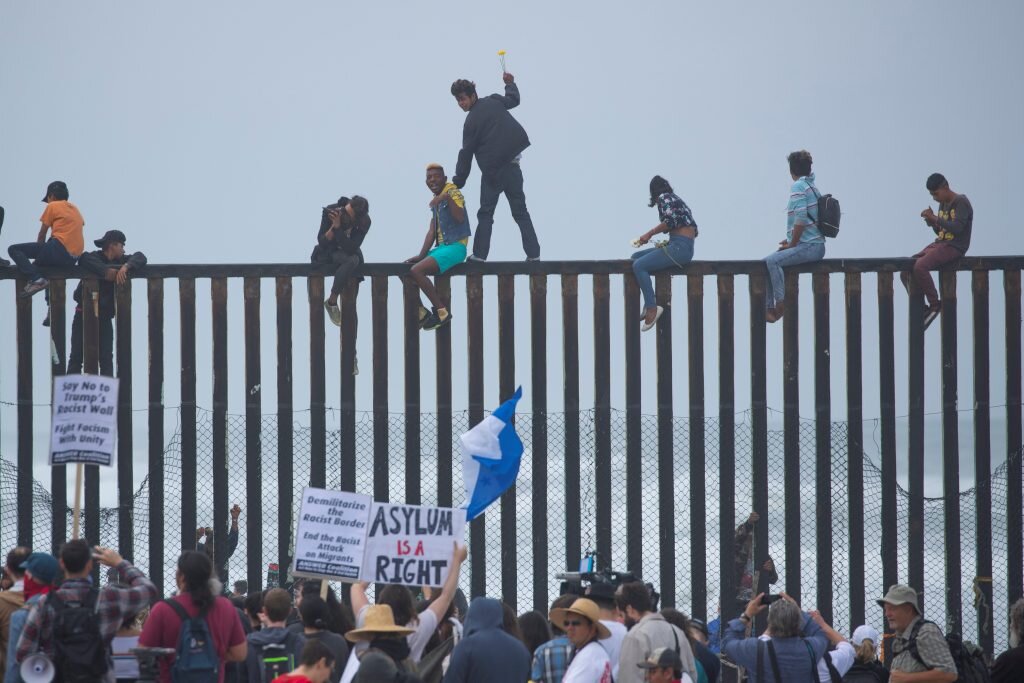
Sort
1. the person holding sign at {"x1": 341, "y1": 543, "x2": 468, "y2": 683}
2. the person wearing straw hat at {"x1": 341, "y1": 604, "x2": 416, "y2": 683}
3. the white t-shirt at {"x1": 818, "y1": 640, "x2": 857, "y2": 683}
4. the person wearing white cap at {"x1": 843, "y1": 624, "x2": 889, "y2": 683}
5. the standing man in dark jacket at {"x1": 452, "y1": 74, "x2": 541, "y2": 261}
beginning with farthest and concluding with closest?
the standing man in dark jacket at {"x1": 452, "y1": 74, "x2": 541, "y2": 261} → the person wearing white cap at {"x1": 843, "y1": 624, "x2": 889, "y2": 683} → the white t-shirt at {"x1": 818, "y1": 640, "x2": 857, "y2": 683} → the person holding sign at {"x1": 341, "y1": 543, "x2": 468, "y2": 683} → the person wearing straw hat at {"x1": 341, "y1": 604, "x2": 416, "y2": 683}

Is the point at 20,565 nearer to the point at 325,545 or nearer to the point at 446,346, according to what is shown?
the point at 325,545

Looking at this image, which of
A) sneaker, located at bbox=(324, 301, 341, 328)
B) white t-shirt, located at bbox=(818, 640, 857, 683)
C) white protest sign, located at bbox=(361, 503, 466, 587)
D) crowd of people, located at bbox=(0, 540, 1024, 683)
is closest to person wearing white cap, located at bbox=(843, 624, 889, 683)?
white t-shirt, located at bbox=(818, 640, 857, 683)

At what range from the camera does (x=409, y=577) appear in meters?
11.5

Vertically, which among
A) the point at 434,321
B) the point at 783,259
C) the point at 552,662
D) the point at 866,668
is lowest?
the point at 866,668

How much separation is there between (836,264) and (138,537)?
836 centimetres

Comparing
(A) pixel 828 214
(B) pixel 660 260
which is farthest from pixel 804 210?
(B) pixel 660 260

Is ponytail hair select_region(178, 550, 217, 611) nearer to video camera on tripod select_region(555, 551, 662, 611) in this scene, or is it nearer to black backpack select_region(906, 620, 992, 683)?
video camera on tripod select_region(555, 551, 662, 611)

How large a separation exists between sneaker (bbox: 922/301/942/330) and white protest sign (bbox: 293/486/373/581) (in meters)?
8.56

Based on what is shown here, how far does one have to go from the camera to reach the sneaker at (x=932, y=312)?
18.0 meters

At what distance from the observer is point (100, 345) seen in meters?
17.9

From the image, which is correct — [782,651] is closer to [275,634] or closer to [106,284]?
[275,634]

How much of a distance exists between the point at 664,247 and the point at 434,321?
2.65 metres

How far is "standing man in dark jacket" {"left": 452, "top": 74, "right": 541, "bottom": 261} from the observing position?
59.4 ft

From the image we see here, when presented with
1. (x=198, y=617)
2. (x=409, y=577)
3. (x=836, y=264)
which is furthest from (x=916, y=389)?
(x=198, y=617)
